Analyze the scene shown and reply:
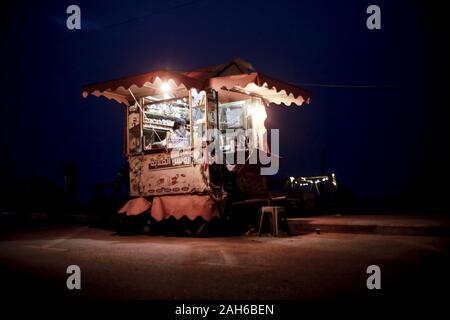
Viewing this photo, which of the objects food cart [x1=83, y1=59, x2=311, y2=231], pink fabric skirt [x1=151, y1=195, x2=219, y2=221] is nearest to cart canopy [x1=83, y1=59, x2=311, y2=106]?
food cart [x1=83, y1=59, x2=311, y2=231]

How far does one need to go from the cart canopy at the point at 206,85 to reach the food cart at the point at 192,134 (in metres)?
0.02

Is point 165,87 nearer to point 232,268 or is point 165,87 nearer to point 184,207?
point 184,207

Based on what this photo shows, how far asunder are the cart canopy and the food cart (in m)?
0.02

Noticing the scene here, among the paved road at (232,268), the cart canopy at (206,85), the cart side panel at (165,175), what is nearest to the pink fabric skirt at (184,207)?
the cart side panel at (165,175)

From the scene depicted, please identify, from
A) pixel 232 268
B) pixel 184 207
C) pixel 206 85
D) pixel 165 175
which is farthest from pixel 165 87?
pixel 232 268

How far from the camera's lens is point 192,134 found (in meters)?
9.50

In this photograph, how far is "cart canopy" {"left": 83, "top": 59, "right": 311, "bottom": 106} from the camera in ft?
28.4

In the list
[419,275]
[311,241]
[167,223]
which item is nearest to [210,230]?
[167,223]

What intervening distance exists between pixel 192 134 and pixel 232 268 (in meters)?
5.09

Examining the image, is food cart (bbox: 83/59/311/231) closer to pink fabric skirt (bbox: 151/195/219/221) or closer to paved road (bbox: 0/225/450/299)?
pink fabric skirt (bbox: 151/195/219/221)

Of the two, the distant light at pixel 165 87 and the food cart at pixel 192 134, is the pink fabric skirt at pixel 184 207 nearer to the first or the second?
the food cart at pixel 192 134

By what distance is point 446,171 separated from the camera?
46906mm

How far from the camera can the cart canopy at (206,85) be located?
340 inches
